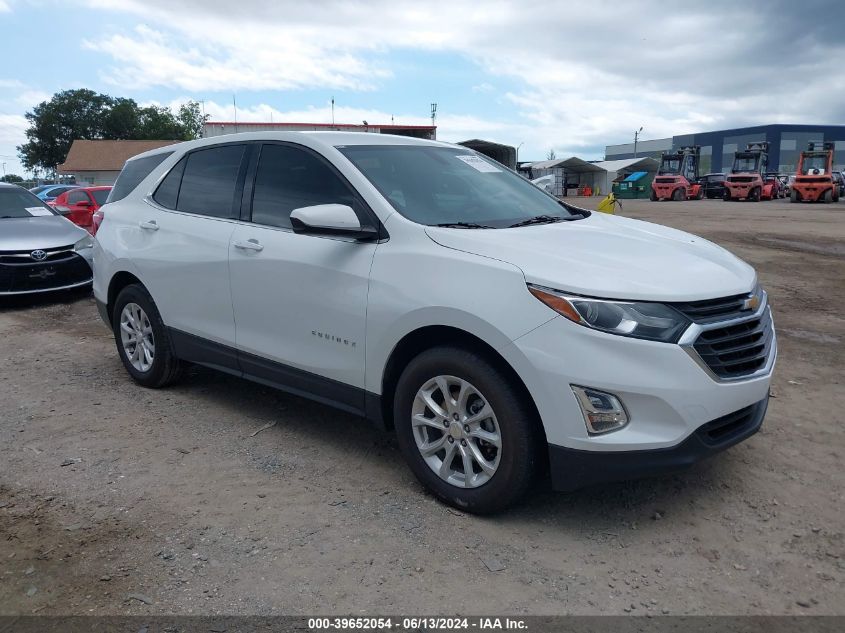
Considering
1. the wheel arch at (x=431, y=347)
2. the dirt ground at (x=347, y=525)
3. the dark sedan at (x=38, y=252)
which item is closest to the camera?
the dirt ground at (x=347, y=525)

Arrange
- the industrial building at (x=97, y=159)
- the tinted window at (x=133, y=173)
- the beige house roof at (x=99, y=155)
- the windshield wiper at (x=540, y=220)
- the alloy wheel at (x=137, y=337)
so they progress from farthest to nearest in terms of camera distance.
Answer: the beige house roof at (x=99, y=155), the industrial building at (x=97, y=159), the tinted window at (x=133, y=173), the alloy wheel at (x=137, y=337), the windshield wiper at (x=540, y=220)

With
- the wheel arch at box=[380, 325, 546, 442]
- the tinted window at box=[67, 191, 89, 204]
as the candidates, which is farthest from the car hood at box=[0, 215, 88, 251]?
the wheel arch at box=[380, 325, 546, 442]

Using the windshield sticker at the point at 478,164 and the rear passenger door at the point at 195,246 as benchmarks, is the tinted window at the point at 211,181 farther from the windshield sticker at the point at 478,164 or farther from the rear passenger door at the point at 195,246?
the windshield sticker at the point at 478,164

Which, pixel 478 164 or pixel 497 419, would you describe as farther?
pixel 478 164

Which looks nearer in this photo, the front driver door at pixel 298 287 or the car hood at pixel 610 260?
the car hood at pixel 610 260

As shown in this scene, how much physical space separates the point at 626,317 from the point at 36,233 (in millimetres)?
8456

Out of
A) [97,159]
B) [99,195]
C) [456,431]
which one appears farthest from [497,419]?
[97,159]

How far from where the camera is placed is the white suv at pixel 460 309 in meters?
2.87

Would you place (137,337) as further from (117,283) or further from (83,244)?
(83,244)

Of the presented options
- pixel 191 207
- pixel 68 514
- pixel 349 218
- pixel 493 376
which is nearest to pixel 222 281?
pixel 191 207

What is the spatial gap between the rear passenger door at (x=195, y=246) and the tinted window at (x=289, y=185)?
0.69ft

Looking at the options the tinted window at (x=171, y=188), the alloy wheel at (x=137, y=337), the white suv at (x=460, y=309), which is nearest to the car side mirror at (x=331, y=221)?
the white suv at (x=460, y=309)

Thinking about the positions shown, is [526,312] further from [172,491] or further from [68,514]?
[68,514]

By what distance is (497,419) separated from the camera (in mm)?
3051
